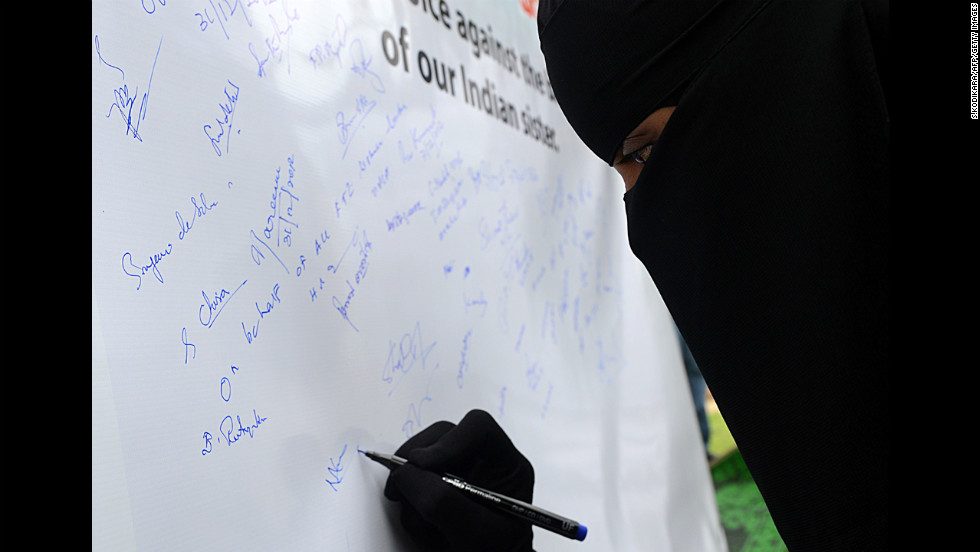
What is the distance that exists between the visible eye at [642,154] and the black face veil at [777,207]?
2 centimetres

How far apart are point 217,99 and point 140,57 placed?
0.07m

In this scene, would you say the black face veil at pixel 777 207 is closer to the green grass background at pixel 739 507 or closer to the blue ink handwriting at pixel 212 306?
the blue ink handwriting at pixel 212 306

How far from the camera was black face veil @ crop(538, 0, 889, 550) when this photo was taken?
56 cm

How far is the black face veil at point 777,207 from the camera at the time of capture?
558 mm

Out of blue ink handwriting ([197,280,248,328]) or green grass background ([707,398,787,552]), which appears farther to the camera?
green grass background ([707,398,787,552])

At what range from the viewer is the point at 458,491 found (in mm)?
655

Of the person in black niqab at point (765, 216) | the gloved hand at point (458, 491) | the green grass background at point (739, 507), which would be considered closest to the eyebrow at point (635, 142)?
the person in black niqab at point (765, 216)

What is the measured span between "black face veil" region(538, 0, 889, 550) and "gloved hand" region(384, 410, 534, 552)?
208 millimetres

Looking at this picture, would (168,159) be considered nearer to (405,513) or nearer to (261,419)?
(261,419)
